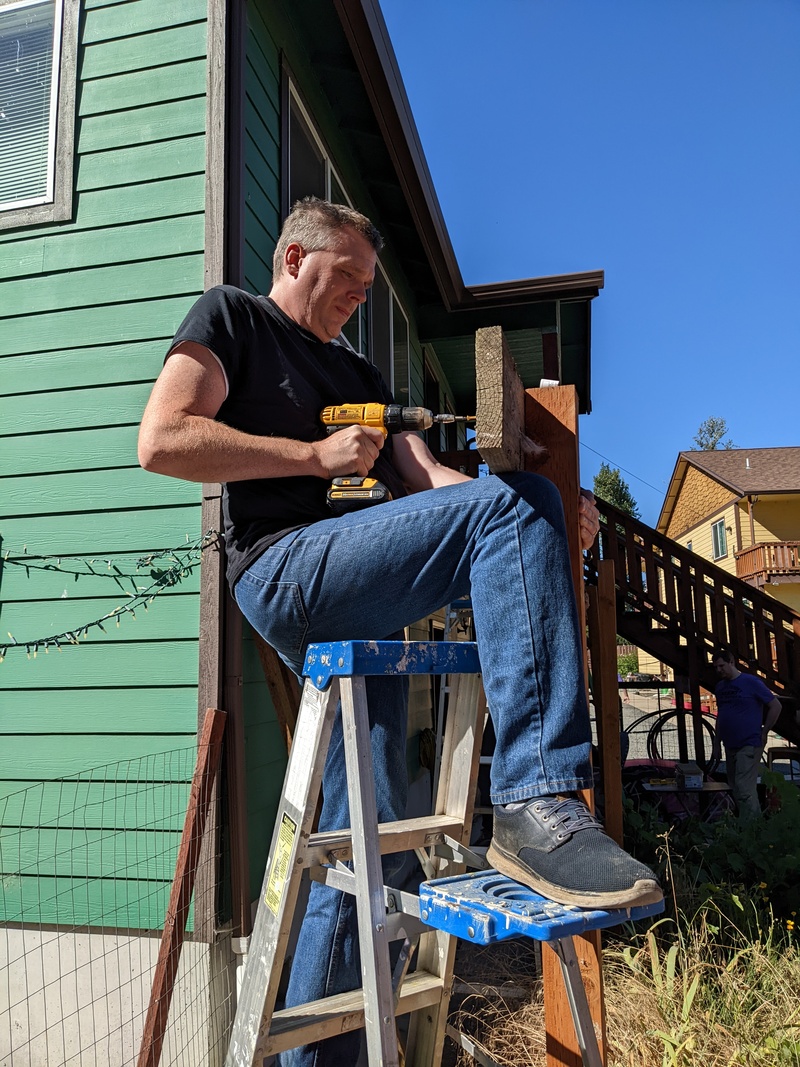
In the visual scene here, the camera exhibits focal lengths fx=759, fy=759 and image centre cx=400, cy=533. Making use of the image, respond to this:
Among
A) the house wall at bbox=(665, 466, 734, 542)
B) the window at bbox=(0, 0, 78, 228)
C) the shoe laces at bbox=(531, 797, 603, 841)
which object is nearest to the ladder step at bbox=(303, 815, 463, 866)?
the shoe laces at bbox=(531, 797, 603, 841)

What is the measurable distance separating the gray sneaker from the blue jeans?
4 centimetres

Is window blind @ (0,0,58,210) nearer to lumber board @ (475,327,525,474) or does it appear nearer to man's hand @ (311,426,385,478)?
man's hand @ (311,426,385,478)

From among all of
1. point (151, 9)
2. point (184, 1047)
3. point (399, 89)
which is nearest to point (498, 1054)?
point (184, 1047)

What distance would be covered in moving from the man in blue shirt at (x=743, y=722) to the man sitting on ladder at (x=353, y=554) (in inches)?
289

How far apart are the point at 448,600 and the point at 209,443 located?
1.84 feet

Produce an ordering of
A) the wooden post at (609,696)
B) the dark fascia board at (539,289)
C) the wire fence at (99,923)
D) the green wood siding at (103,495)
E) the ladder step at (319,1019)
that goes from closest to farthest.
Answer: the ladder step at (319,1019) < the wire fence at (99,923) < the green wood siding at (103,495) < the wooden post at (609,696) < the dark fascia board at (539,289)

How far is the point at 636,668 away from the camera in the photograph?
30156 mm

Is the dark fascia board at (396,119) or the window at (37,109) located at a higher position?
the dark fascia board at (396,119)

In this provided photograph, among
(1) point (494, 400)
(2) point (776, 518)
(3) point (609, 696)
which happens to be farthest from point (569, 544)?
(2) point (776, 518)

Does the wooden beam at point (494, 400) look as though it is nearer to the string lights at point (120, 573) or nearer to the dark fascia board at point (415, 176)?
the string lights at point (120, 573)

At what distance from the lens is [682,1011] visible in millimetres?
2240

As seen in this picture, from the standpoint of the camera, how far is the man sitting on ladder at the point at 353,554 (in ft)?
3.98

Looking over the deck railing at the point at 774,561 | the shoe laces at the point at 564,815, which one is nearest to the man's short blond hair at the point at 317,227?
the shoe laces at the point at 564,815

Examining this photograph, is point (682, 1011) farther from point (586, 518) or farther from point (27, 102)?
point (27, 102)
